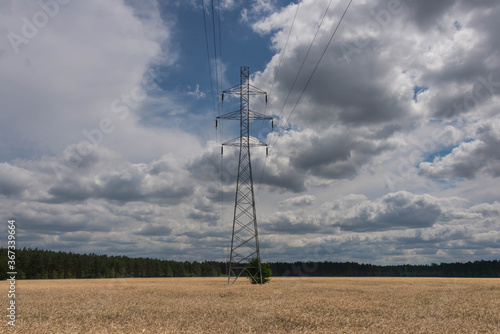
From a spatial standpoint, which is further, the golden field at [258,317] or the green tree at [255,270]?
the green tree at [255,270]

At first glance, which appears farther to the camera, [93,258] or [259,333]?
[93,258]

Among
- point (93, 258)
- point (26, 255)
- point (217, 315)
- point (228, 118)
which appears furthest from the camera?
point (93, 258)

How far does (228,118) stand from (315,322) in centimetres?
3357

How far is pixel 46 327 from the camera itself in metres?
25.2

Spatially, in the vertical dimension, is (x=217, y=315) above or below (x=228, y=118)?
below

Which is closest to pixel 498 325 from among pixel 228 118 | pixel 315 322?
pixel 315 322

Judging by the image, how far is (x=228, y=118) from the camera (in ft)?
177

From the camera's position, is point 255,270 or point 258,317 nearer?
point 258,317

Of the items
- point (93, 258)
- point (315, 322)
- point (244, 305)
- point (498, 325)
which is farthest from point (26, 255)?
point (498, 325)

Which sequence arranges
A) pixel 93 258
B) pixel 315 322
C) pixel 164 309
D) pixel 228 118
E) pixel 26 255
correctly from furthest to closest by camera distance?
pixel 93 258
pixel 26 255
pixel 228 118
pixel 164 309
pixel 315 322

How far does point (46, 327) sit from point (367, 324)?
2224cm

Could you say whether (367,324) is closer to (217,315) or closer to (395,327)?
(395,327)

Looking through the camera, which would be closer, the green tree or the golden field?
the golden field

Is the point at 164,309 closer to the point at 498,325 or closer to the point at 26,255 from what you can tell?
the point at 498,325
